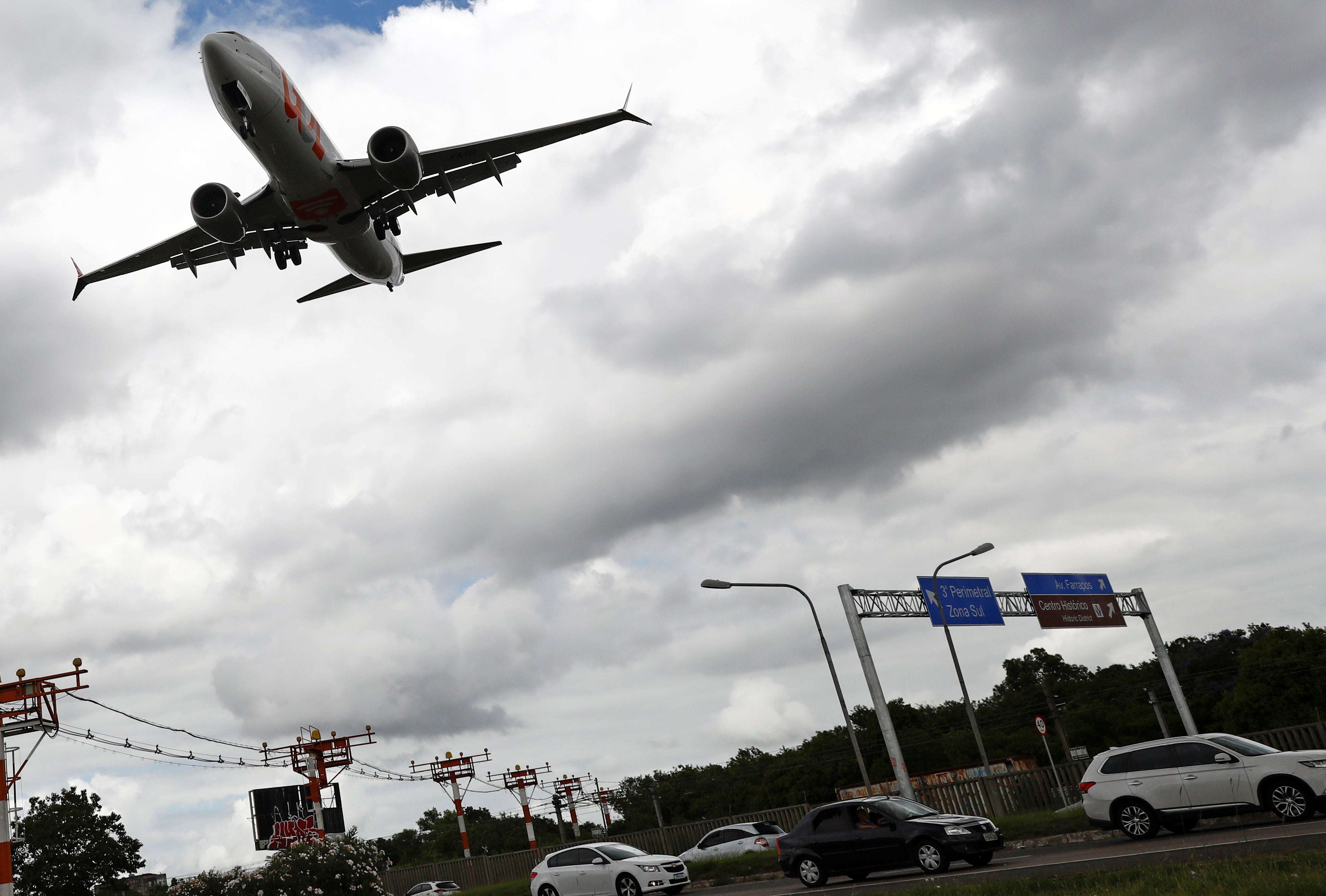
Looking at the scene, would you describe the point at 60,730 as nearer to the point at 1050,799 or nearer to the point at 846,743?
the point at 1050,799

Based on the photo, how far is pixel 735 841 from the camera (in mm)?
25031

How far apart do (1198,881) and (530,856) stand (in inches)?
1146

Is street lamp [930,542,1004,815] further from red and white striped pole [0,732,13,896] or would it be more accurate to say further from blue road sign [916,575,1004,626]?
red and white striped pole [0,732,13,896]

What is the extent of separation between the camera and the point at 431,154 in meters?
20.7

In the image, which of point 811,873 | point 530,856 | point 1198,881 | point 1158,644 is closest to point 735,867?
point 811,873

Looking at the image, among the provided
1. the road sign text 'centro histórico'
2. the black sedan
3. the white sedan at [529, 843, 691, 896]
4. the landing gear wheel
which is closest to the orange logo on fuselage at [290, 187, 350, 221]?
the white sedan at [529, 843, 691, 896]

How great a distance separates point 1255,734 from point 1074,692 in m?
56.6

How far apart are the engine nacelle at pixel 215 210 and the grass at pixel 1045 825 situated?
20312 mm

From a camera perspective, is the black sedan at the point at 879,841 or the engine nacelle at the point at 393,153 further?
the engine nacelle at the point at 393,153

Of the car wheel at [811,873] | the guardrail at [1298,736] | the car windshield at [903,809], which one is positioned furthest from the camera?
the guardrail at [1298,736]

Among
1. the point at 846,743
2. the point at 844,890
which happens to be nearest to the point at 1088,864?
the point at 844,890

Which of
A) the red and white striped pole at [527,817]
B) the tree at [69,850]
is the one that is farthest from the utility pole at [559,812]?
the tree at [69,850]

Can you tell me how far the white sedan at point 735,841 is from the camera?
24.6m

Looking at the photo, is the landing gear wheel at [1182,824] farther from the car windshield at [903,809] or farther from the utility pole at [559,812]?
the utility pole at [559,812]
